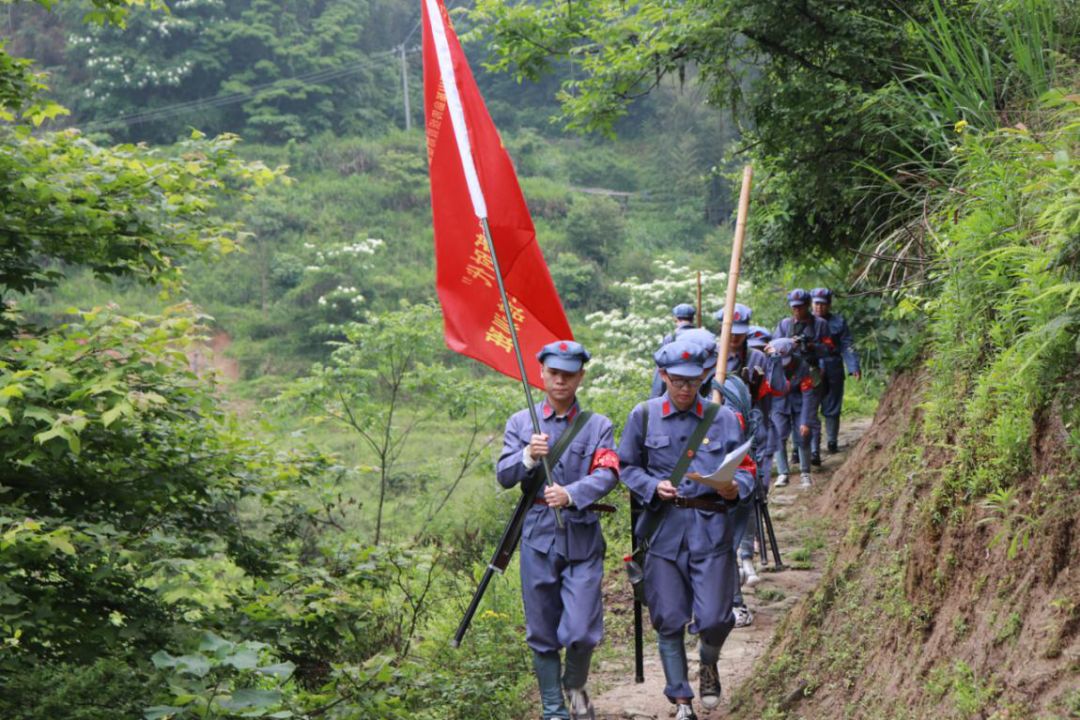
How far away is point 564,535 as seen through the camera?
6129 mm

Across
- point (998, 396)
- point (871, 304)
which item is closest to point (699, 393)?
point (998, 396)

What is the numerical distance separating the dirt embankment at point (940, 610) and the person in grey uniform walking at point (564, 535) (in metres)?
1.02

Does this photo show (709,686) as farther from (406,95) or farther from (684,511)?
(406,95)

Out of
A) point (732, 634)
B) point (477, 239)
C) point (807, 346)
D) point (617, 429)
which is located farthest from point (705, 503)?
point (617, 429)

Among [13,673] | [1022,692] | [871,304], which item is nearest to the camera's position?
[1022,692]

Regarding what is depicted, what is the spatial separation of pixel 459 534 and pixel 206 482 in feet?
24.1

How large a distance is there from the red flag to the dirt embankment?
201cm

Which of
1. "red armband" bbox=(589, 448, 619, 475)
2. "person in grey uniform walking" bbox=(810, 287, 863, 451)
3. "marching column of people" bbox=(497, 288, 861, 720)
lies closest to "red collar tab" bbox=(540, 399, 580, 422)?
"marching column of people" bbox=(497, 288, 861, 720)

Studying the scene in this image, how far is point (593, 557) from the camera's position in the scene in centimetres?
617

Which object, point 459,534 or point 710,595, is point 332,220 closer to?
point 459,534

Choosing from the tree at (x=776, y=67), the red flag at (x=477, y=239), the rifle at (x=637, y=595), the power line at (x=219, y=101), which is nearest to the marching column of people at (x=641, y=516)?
the rifle at (x=637, y=595)

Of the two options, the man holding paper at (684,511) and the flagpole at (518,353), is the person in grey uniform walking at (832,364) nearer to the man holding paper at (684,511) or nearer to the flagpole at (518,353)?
the man holding paper at (684,511)

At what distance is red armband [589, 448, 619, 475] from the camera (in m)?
6.13

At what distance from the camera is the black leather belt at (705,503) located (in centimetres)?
621
